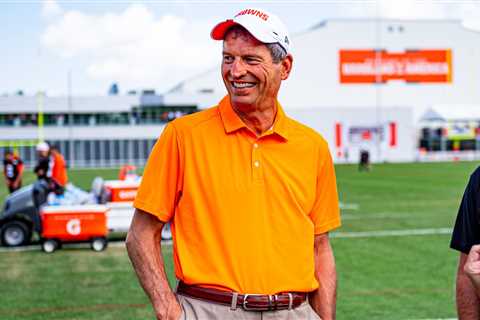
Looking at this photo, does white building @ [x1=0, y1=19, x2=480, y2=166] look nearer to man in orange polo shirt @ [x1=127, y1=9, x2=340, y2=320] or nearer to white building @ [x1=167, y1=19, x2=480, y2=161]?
white building @ [x1=167, y1=19, x2=480, y2=161]

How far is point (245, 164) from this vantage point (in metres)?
3.43

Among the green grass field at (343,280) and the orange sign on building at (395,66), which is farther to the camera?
the orange sign on building at (395,66)

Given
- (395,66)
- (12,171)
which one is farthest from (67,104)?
(12,171)

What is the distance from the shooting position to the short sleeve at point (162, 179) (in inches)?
135

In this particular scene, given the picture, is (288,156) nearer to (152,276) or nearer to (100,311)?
(152,276)

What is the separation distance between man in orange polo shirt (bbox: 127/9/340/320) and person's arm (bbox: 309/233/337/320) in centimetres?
15

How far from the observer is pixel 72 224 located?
13.4 meters

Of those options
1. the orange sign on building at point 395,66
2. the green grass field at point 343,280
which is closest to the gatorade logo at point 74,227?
the green grass field at point 343,280

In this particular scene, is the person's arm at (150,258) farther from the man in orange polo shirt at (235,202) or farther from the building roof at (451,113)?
the building roof at (451,113)

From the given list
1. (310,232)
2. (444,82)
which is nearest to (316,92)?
(444,82)

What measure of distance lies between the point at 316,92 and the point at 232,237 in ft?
237

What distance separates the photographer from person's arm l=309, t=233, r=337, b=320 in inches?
145

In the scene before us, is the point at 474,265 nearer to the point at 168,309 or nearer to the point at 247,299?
the point at 247,299

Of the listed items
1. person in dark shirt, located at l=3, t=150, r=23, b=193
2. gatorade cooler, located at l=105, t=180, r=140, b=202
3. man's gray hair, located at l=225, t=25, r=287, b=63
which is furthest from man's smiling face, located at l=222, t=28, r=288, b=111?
person in dark shirt, located at l=3, t=150, r=23, b=193
